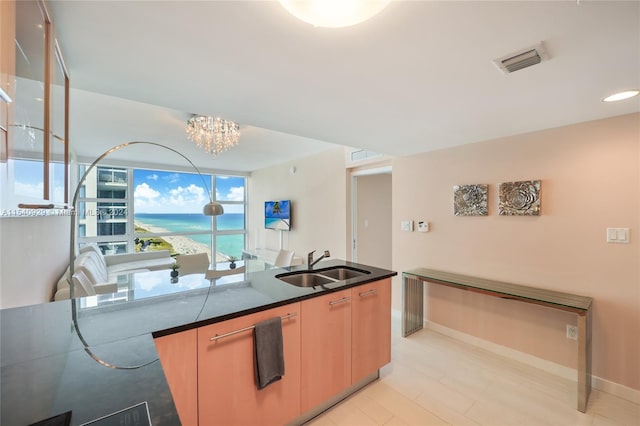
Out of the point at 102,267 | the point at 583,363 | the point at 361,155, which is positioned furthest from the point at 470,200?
the point at 102,267

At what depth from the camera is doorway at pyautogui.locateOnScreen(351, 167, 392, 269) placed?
4266 mm

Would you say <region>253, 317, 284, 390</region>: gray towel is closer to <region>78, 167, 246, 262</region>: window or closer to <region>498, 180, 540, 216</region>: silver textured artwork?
<region>498, 180, 540, 216</region>: silver textured artwork

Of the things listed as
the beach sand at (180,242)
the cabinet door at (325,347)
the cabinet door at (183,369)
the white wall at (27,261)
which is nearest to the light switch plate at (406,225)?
the cabinet door at (325,347)

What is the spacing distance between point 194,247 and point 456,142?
6.15 meters

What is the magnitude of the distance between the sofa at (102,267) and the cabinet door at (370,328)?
2.69m

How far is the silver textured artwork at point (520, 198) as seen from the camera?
7.83ft

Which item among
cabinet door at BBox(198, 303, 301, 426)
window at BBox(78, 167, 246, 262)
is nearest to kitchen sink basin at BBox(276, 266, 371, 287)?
cabinet door at BBox(198, 303, 301, 426)

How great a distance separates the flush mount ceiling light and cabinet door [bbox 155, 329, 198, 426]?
140 centimetres

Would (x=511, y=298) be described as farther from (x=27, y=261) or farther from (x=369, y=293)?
(x=27, y=261)

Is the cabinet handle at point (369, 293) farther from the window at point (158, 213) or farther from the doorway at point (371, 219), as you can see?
the window at point (158, 213)

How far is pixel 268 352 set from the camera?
4.80 ft

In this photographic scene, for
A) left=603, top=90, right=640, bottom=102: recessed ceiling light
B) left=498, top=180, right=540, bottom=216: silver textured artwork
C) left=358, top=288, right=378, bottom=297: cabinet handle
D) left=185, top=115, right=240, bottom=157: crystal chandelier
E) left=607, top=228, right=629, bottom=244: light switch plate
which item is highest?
left=185, top=115, right=240, bottom=157: crystal chandelier

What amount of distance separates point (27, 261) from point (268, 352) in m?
1.90

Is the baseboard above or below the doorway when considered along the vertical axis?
below
